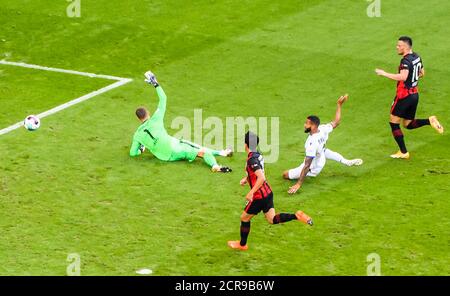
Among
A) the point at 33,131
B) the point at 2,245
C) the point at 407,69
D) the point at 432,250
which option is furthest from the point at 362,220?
the point at 33,131

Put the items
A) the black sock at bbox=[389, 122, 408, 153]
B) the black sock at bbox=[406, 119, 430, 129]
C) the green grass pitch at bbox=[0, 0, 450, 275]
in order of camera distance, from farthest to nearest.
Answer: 1. the black sock at bbox=[406, 119, 430, 129]
2. the black sock at bbox=[389, 122, 408, 153]
3. the green grass pitch at bbox=[0, 0, 450, 275]

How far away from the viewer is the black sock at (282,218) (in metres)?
19.7

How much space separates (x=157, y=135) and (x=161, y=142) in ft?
0.56

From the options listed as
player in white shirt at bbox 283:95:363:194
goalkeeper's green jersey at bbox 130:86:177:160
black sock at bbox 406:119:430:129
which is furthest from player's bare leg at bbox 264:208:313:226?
black sock at bbox 406:119:430:129

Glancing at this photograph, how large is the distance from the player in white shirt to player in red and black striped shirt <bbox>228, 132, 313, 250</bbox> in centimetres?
247

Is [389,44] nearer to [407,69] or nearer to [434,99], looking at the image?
[434,99]

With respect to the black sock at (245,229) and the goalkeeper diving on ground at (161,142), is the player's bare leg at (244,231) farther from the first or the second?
the goalkeeper diving on ground at (161,142)

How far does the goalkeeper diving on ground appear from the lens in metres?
23.6

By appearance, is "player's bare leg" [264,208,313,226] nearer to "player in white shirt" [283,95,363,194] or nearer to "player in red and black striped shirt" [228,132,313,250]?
"player in red and black striped shirt" [228,132,313,250]

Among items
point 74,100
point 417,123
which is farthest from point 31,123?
point 417,123

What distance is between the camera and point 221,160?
24.0 metres

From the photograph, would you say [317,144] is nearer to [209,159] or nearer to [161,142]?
[209,159]

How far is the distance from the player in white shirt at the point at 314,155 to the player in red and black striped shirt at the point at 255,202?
2471 mm

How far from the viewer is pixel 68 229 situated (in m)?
20.6
